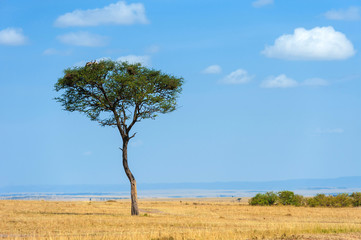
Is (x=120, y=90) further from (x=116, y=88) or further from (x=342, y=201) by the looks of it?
(x=342, y=201)

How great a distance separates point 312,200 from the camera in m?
62.7

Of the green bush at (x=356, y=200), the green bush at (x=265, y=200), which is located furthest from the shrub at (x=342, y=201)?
the green bush at (x=265, y=200)

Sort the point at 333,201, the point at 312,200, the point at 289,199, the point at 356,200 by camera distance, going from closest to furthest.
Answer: the point at 356,200, the point at 333,201, the point at 312,200, the point at 289,199

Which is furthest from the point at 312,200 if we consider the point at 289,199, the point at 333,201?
the point at 289,199

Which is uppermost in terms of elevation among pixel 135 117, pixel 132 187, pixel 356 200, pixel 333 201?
pixel 135 117

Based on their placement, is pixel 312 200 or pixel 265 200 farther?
pixel 265 200

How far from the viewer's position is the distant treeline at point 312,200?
6066 centimetres

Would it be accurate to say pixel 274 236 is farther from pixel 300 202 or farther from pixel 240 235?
pixel 300 202

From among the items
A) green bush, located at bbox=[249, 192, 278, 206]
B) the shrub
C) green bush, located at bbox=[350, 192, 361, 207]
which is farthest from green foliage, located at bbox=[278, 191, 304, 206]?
green bush, located at bbox=[350, 192, 361, 207]

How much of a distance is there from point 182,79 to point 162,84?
2.22m

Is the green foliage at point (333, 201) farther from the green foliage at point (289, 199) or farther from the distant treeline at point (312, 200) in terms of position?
the green foliage at point (289, 199)

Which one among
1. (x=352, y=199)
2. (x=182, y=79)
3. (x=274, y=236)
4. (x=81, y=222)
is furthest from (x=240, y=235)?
(x=352, y=199)

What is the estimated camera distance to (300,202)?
63.8 metres

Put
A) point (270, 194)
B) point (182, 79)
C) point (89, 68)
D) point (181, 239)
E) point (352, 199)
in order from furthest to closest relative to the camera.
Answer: point (270, 194) < point (352, 199) < point (182, 79) < point (89, 68) < point (181, 239)
